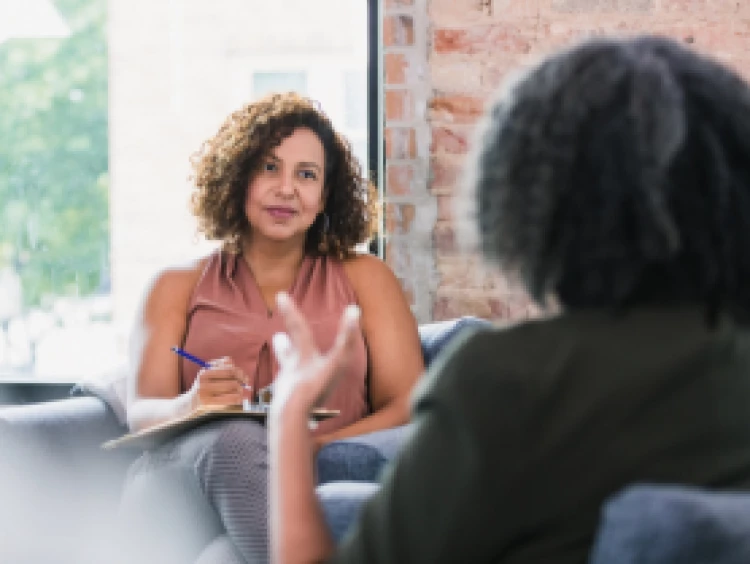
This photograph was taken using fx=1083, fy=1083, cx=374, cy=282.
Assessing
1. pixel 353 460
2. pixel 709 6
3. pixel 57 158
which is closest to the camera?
pixel 353 460

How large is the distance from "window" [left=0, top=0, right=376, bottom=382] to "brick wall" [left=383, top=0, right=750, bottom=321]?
199mm

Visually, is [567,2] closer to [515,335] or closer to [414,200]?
[414,200]

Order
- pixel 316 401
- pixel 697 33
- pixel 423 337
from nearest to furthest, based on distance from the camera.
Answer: pixel 316 401
pixel 423 337
pixel 697 33

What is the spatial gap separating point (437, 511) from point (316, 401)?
0.73 feet

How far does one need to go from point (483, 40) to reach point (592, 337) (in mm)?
1998

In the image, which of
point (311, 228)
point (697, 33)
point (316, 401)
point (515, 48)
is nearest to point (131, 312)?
point (311, 228)

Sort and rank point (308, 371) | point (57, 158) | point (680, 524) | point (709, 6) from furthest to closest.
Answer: point (57, 158) → point (709, 6) → point (308, 371) → point (680, 524)

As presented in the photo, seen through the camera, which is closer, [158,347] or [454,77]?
[158,347]

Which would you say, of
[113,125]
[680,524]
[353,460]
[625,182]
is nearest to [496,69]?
[113,125]

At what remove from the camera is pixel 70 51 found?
303 cm

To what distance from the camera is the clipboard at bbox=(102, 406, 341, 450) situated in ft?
5.97

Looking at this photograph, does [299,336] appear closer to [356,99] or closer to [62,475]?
[62,475]

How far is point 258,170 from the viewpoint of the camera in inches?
93.7

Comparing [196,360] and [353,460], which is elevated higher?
[196,360]
